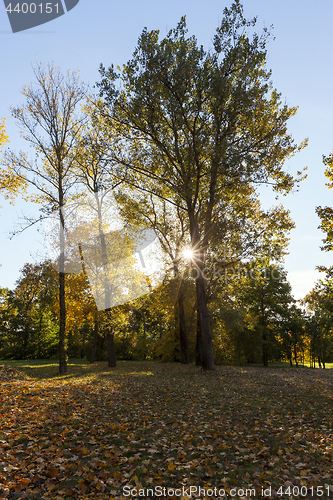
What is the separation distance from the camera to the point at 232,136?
51.9 ft

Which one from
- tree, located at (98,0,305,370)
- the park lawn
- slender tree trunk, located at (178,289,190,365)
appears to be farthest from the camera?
Answer: slender tree trunk, located at (178,289,190,365)

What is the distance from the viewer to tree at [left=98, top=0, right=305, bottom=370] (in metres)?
14.2

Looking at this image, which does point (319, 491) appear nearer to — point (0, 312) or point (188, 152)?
point (188, 152)

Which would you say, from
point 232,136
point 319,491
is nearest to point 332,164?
point 232,136

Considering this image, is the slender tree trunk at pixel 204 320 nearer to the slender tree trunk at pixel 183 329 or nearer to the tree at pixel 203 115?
the tree at pixel 203 115

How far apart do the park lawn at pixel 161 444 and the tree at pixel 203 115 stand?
26.0 ft

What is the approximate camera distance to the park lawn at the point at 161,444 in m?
4.14

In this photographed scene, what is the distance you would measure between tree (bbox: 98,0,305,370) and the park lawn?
7.94 m

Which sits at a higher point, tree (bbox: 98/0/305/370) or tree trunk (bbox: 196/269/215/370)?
tree (bbox: 98/0/305/370)

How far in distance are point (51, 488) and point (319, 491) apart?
361 cm

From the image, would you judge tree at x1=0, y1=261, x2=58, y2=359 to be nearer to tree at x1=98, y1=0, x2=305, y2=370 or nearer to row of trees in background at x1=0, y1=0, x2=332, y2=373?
row of trees in background at x1=0, y1=0, x2=332, y2=373

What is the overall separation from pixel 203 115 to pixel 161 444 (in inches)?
593

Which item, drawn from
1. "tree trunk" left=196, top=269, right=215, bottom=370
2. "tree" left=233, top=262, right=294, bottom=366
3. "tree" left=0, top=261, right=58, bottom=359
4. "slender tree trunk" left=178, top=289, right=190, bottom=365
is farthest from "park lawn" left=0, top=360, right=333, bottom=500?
"tree" left=0, top=261, right=58, bottom=359

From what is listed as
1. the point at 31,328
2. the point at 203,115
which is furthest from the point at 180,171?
the point at 31,328
